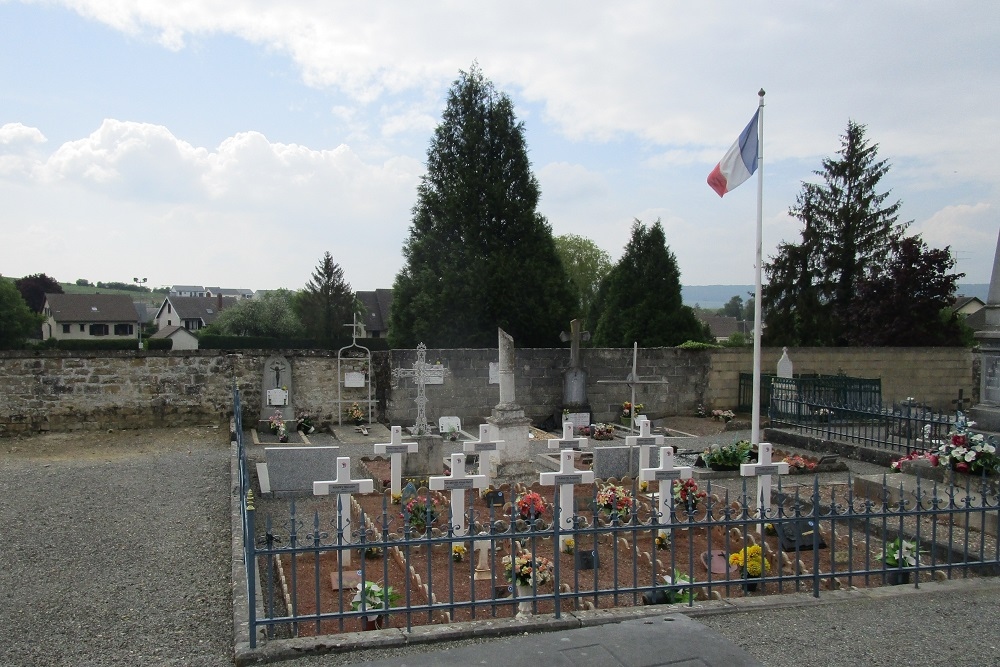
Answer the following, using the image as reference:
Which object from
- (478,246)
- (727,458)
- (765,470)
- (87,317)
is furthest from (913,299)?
(87,317)

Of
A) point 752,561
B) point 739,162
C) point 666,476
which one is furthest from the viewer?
point 739,162

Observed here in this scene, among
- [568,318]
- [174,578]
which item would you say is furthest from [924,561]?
[568,318]

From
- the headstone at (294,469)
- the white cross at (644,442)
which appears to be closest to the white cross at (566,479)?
the white cross at (644,442)

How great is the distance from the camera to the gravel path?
496 cm

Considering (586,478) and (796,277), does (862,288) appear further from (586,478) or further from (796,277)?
(586,478)

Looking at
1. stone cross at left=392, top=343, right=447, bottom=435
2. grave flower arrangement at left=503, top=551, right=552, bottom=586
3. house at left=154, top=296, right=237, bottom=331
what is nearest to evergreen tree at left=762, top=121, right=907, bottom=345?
stone cross at left=392, top=343, right=447, bottom=435

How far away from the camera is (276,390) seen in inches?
648

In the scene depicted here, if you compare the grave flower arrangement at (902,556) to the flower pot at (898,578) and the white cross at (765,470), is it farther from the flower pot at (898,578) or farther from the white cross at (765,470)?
the white cross at (765,470)

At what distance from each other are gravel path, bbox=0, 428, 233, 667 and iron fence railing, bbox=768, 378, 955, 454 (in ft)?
28.3

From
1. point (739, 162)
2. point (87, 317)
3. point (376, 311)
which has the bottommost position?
point (87, 317)

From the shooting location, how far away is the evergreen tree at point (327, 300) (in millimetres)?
52594

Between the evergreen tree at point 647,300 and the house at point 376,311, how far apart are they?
39.1 metres

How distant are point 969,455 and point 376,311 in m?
68.1

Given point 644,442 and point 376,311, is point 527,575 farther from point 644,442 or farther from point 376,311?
point 376,311
